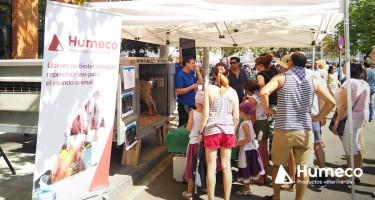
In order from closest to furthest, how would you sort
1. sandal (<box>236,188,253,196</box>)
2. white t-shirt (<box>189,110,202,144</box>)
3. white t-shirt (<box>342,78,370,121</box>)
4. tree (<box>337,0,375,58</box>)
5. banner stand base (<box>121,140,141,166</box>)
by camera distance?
white t-shirt (<box>189,110,202,144</box>) < sandal (<box>236,188,253,196</box>) < white t-shirt (<box>342,78,370,121</box>) < banner stand base (<box>121,140,141,166</box>) < tree (<box>337,0,375,58</box>)

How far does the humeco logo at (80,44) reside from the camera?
3157 millimetres

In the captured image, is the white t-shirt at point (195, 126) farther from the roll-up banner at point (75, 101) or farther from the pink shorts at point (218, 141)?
the roll-up banner at point (75, 101)

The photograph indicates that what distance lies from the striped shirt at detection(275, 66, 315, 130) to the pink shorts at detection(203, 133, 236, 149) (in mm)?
636

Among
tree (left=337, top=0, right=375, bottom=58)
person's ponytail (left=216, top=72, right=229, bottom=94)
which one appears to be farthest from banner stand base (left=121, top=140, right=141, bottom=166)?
tree (left=337, top=0, right=375, bottom=58)

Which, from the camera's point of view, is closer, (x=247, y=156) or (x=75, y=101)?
(x=75, y=101)

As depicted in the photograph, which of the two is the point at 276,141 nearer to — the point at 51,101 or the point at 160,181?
the point at 160,181

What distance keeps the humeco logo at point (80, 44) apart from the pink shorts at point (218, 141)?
61.8 inches

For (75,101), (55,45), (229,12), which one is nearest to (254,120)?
(229,12)

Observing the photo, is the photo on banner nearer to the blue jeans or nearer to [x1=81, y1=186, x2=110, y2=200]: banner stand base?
[x1=81, y1=186, x2=110, y2=200]: banner stand base

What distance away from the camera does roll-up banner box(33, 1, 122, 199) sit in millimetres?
3193

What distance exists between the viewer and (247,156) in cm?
475

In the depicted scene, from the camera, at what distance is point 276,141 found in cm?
403

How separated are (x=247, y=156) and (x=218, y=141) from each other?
38.5 inches

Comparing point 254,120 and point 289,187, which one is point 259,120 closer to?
point 254,120
